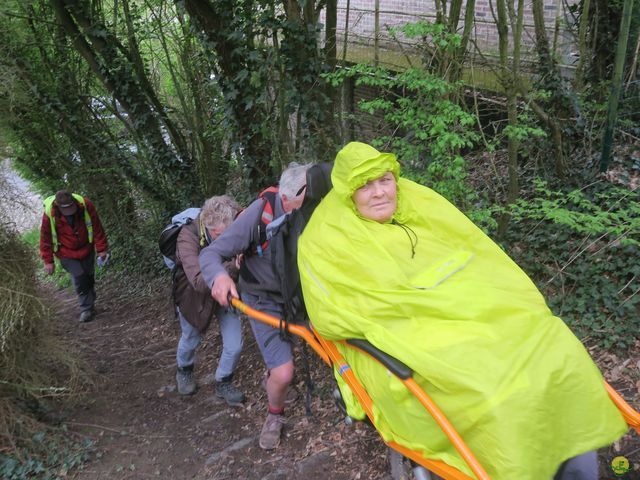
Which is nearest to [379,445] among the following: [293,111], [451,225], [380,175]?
[451,225]

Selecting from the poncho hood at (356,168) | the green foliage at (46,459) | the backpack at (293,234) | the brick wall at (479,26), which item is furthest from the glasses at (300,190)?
the brick wall at (479,26)

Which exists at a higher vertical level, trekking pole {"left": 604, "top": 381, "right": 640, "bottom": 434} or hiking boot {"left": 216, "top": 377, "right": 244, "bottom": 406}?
trekking pole {"left": 604, "top": 381, "right": 640, "bottom": 434}

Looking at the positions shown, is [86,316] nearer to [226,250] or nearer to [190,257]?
[190,257]

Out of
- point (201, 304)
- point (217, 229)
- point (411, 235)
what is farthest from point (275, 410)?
point (411, 235)

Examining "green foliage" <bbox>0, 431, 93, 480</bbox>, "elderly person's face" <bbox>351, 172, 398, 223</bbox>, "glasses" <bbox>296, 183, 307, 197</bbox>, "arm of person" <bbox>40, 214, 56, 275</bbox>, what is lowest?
"green foliage" <bbox>0, 431, 93, 480</bbox>

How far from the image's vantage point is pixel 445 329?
2.12 m

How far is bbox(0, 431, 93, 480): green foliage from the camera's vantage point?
11.2 ft

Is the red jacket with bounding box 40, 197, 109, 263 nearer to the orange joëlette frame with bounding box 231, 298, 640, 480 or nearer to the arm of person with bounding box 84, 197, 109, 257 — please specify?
the arm of person with bounding box 84, 197, 109, 257

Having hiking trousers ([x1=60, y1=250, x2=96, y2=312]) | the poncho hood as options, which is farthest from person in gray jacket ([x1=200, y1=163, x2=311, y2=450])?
hiking trousers ([x1=60, y1=250, x2=96, y2=312])

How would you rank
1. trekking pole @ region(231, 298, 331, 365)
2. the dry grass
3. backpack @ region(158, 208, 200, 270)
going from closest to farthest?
trekking pole @ region(231, 298, 331, 365) < the dry grass < backpack @ region(158, 208, 200, 270)

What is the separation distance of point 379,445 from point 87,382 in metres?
2.74

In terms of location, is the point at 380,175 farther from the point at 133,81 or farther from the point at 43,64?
the point at 43,64

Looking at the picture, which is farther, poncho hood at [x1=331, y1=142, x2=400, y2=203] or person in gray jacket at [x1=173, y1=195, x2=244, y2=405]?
person in gray jacket at [x1=173, y1=195, x2=244, y2=405]

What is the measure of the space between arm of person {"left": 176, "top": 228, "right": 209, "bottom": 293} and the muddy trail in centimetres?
124
